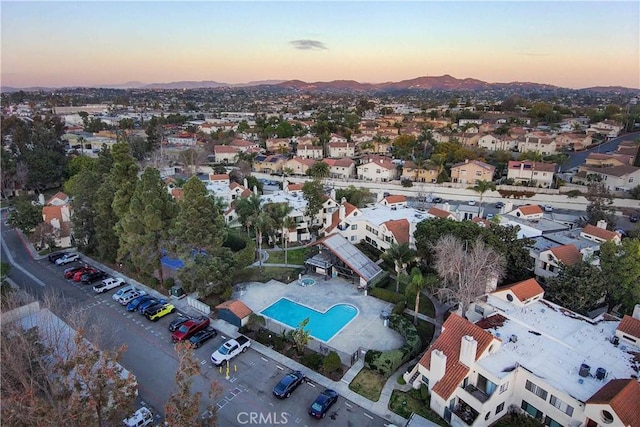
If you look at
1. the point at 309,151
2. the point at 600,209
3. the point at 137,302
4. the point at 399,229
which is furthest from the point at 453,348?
the point at 309,151

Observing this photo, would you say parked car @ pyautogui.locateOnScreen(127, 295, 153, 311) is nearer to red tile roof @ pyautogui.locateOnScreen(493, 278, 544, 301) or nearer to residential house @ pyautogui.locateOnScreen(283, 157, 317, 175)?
red tile roof @ pyautogui.locateOnScreen(493, 278, 544, 301)

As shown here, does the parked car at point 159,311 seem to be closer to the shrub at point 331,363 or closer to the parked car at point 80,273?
the parked car at point 80,273

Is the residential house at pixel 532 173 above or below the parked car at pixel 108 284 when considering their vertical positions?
above

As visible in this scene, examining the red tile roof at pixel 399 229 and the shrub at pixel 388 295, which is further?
the red tile roof at pixel 399 229

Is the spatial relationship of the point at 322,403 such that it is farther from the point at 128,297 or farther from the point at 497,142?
the point at 497,142

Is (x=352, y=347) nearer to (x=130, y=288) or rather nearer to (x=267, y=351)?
(x=267, y=351)

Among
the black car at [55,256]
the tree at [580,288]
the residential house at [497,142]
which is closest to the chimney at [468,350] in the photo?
the tree at [580,288]
